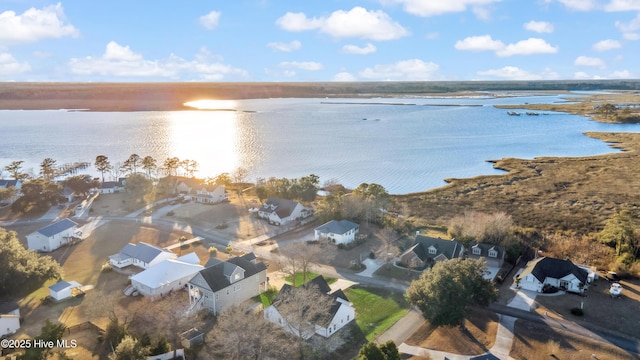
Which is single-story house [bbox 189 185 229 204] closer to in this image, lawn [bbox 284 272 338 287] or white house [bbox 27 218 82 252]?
white house [bbox 27 218 82 252]

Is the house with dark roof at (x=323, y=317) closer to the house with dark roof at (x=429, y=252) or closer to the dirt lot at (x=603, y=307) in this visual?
the house with dark roof at (x=429, y=252)

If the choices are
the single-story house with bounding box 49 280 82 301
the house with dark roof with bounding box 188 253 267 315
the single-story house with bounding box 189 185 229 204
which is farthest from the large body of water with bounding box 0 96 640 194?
the single-story house with bounding box 49 280 82 301

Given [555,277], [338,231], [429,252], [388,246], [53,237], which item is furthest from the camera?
[53,237]

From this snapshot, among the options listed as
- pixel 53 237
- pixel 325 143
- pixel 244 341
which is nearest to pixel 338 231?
pixel 244 341

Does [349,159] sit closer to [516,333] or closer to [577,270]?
[577,270]


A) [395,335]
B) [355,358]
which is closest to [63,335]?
[355,358]

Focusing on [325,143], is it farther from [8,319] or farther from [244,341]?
[244,341]
